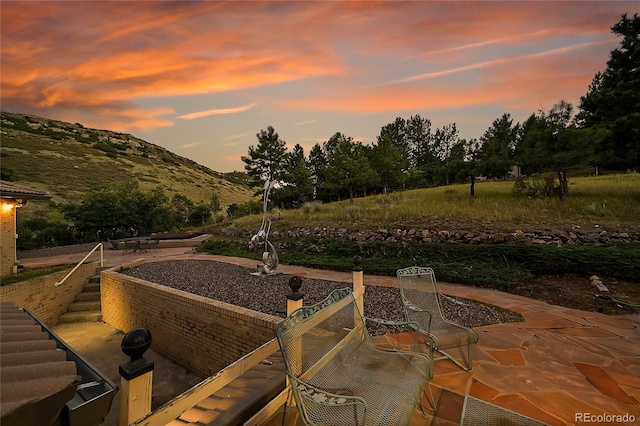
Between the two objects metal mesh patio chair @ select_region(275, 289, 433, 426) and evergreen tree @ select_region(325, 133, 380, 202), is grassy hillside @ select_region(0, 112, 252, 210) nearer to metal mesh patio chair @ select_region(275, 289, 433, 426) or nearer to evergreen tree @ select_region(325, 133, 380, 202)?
evergreen tree @ select_region(325, 133, 380, 202)

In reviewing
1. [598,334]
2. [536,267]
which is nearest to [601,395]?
[598,334]

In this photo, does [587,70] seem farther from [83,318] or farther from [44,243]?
[44,243]

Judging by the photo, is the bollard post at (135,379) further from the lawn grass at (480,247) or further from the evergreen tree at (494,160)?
the evergreen tree at (494,160)

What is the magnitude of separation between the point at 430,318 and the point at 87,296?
1013cm

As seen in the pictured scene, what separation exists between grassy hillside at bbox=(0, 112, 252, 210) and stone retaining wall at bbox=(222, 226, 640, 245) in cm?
3127

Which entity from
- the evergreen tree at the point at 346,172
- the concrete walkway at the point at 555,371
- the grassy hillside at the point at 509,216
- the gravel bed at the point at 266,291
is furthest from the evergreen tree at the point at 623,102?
the evergreen tree at the point at 346,172

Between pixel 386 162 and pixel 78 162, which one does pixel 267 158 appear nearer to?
pixel 386 162

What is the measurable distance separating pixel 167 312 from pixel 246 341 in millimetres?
2528

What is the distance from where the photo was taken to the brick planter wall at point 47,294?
259 inches

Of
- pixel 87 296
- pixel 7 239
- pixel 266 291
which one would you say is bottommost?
pixel 87 296

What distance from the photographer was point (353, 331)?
288 cm

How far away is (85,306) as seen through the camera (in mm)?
8141

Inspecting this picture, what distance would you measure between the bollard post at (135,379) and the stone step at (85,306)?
353 inches

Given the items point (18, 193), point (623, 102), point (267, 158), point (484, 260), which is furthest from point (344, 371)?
point (267, 158)
